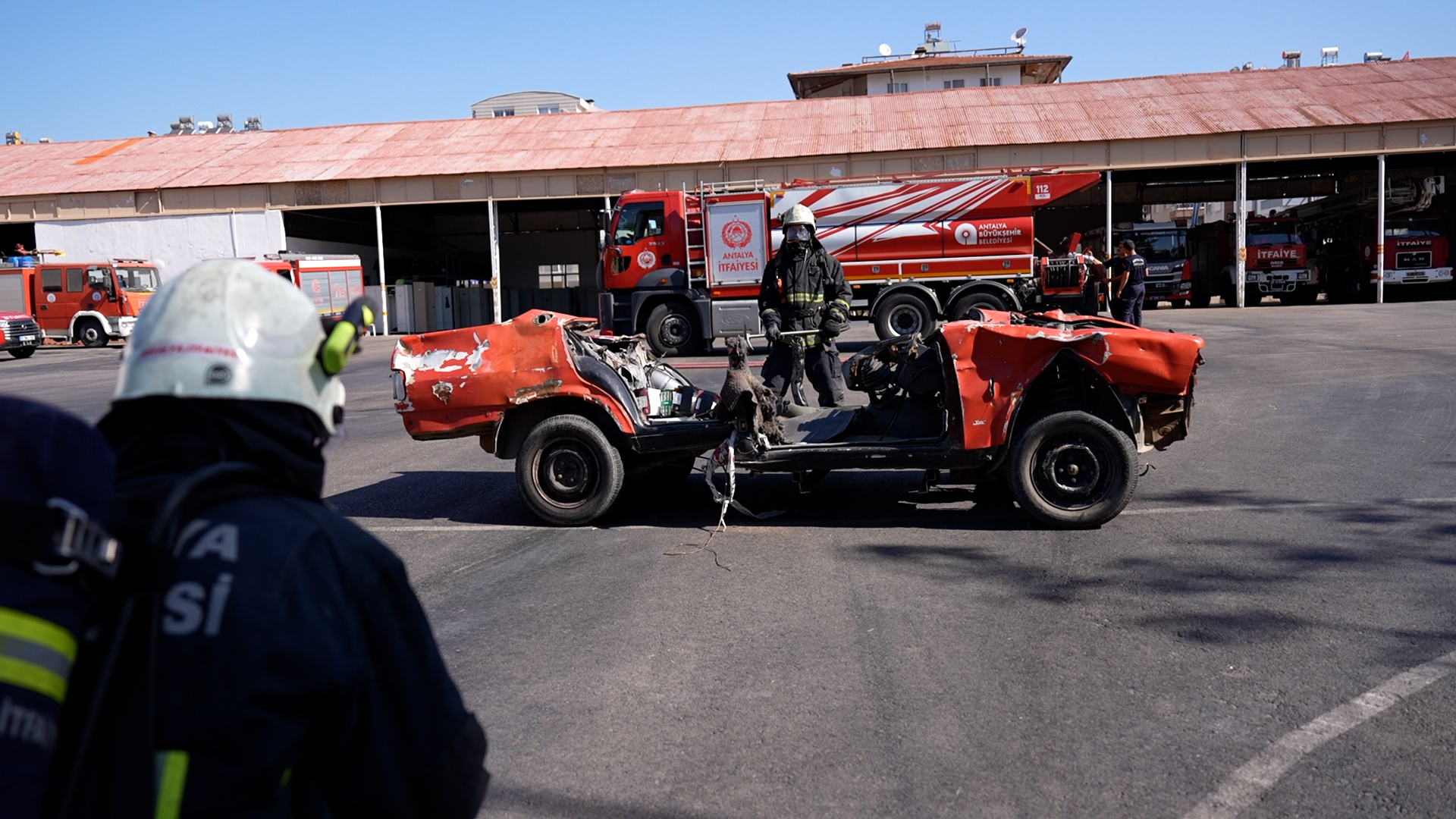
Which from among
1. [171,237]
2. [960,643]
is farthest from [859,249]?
[171,237]

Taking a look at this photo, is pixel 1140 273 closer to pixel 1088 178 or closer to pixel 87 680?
pixel 1088 178

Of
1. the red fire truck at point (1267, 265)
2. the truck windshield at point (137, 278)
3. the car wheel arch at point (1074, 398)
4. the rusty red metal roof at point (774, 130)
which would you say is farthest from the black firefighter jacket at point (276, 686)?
the truck windshield at point (137, 278)

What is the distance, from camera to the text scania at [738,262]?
1952 cm

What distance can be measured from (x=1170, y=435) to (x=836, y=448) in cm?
211

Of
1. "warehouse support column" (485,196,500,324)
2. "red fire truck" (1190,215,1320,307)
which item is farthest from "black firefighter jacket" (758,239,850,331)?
"red fire truck" (1190,215,1320,307)

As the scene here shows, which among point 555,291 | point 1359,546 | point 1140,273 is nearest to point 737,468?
point 1359,546

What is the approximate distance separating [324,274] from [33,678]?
31.4m

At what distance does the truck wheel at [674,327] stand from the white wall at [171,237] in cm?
1719

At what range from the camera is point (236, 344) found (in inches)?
61.5

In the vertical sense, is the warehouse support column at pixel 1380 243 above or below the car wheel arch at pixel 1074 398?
above

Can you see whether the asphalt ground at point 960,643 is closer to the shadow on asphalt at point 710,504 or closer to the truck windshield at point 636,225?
the shadow on asphalt at point 710,504

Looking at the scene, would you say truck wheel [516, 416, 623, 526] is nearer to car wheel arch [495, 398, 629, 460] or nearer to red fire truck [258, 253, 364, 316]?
car wheel arch [495, 398, 629, 460]

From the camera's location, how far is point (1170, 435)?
6.73 meters

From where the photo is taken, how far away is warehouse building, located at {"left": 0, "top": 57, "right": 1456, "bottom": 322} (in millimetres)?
28625
